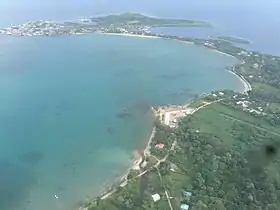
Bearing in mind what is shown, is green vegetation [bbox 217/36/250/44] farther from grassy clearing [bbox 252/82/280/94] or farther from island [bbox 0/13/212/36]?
grassy clearing [bbox 252/82/280/94]

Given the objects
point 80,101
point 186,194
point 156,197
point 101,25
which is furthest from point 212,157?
point 101,25

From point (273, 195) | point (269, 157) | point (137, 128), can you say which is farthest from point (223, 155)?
point (137, 128)

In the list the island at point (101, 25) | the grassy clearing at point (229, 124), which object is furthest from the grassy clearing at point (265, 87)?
the island at point (101, 25)

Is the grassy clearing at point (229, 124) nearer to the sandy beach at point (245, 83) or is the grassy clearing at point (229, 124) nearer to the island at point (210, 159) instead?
the island at point (210, 159)

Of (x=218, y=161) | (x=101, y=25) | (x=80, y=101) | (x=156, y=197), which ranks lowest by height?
(x=80, y=101)

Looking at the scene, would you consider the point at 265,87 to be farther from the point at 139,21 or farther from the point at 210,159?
the point at 139,21

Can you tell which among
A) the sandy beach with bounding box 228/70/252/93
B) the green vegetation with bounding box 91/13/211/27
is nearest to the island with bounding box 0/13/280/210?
the sandy beach with bounding box 228/70/252/93

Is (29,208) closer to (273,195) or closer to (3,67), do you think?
(273,195)
